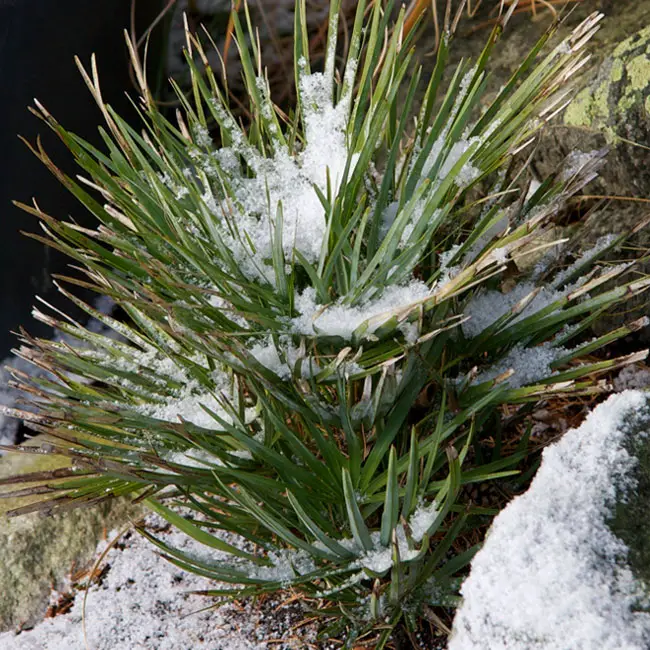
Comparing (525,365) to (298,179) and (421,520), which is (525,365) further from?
(298,179)

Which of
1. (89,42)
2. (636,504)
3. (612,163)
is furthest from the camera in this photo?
(89,42)

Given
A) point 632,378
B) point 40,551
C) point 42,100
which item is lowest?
point 632,378

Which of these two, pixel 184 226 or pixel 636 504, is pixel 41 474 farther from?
pixel 636 504

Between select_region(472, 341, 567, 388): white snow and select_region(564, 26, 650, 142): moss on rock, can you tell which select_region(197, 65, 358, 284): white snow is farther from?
select_region(564, 26, 650, 142): moss on rock

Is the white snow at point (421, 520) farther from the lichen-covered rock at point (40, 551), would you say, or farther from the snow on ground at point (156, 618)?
the lichen-covered rock at point (40, 551)

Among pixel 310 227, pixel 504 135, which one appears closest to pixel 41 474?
pixel 310 227

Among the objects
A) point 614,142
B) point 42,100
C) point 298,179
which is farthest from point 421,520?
point 42,100
